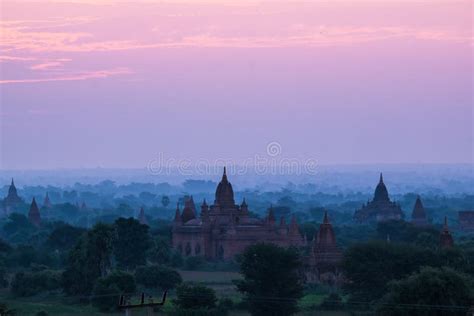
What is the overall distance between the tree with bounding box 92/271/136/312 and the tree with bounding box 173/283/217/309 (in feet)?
10.3

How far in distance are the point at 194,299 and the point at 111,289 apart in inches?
197

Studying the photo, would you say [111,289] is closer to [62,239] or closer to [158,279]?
[158,279]

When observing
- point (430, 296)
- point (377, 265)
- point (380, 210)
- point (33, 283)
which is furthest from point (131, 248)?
point (380, 210)

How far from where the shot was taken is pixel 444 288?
38.5m

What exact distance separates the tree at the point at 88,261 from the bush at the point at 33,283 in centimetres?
67

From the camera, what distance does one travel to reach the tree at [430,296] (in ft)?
124

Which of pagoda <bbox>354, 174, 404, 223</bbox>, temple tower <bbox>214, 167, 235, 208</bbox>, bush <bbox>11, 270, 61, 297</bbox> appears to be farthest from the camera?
pagoda <bbox>354, 174, 404, 223</bbox>

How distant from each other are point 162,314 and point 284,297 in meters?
4.41

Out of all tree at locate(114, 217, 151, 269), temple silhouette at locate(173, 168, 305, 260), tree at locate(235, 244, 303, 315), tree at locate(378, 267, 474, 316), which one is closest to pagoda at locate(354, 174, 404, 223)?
temple silhouette at locate(173, 168, 305, 260)

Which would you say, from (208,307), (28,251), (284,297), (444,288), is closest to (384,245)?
(284,297)

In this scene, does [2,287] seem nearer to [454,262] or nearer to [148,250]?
[148,250]

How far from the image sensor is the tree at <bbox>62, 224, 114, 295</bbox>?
173ft

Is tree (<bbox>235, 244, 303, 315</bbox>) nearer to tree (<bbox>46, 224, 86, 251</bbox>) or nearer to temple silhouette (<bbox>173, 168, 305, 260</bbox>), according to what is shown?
temple silhouette (<bbox>173, 168, 305, 260</bbox>)

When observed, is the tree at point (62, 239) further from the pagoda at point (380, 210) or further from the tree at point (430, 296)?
the tree at point (430, 296)
